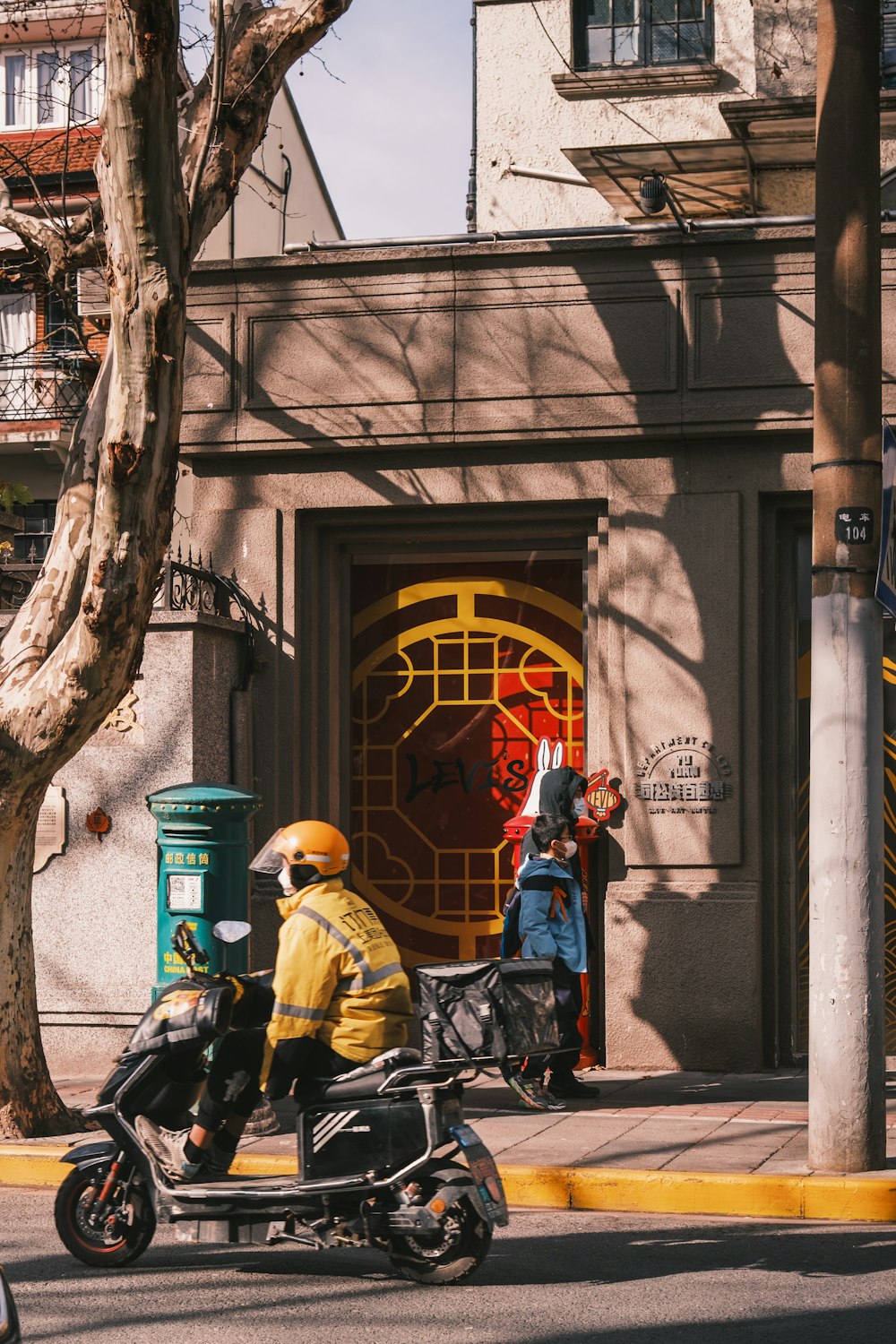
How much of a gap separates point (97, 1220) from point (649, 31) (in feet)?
39.5

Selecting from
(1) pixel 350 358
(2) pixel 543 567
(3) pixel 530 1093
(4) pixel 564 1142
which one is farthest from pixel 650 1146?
(1) pixel 350 358

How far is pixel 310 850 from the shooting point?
631cm

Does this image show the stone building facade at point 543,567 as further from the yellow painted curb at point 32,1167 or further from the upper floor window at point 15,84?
the upper floor window at point 15,84

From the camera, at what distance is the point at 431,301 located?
11188mm

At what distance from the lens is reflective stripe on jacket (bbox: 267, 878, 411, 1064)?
6102 millimetres

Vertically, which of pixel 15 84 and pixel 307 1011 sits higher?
pixel 15 84

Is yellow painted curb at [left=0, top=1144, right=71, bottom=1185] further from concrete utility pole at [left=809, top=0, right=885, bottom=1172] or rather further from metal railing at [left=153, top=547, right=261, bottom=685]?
metal railing at [left=153, top=547, right=261, bottom=685]

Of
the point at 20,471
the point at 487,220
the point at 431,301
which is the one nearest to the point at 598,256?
the point at 431,301

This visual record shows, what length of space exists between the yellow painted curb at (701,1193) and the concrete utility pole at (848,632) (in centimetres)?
27

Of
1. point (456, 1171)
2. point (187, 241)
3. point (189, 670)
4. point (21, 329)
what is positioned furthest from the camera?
point (21, 329)

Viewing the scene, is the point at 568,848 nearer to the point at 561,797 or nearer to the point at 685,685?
the point at 561,797

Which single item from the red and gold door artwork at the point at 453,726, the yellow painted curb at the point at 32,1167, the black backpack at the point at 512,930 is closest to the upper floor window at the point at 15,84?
the red and gold door artwork at the point at 453,726

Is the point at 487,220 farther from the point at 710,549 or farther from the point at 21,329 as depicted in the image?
the point at 21,329

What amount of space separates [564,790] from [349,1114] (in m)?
4.10
